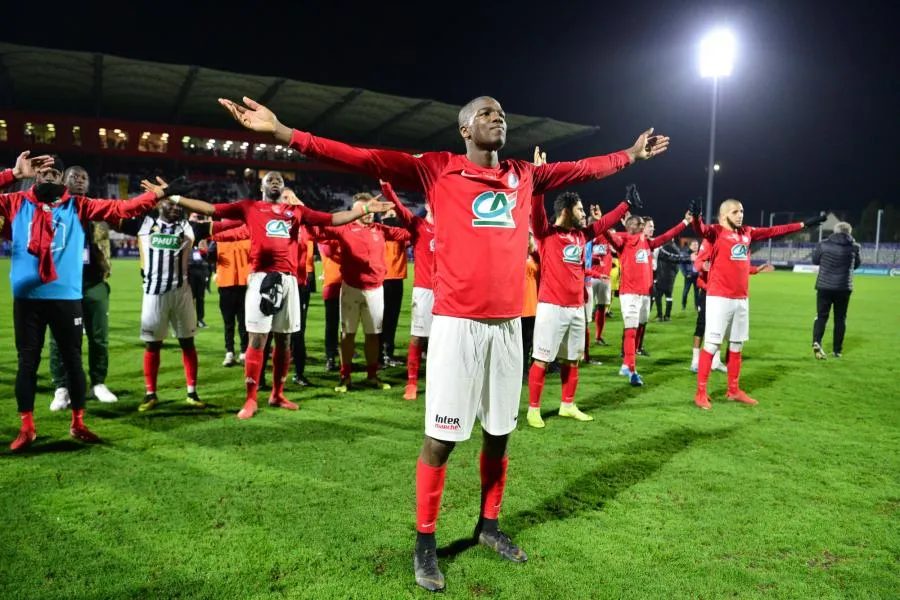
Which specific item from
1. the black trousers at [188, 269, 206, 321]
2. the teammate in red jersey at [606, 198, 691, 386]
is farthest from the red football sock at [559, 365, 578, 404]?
the black trousers at [188, 269, 206, 321]

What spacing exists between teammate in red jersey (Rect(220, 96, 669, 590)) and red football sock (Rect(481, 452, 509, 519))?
258 millimetres

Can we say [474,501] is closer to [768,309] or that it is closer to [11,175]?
[11,175]

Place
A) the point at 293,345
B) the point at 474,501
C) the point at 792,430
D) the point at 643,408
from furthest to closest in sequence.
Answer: the point at 293,345 < the point at 643,408 < the point at 792,430 < the point at 474,501

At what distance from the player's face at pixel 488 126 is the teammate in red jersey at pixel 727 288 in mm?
4577

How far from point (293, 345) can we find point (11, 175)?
12.7ft

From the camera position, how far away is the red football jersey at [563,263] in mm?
6102

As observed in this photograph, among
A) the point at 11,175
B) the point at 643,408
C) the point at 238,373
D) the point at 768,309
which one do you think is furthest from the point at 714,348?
the point at 768,309

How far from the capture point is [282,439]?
5398mm

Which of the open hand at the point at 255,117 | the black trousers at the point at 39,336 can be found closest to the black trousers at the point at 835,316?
the open hand at the point at 255,117

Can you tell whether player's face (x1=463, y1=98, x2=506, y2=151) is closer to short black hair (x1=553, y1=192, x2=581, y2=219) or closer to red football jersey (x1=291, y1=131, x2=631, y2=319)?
red football jersey (x1=291, y1=131, x2=631, y2=319)

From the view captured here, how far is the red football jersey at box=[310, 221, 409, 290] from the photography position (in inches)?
285

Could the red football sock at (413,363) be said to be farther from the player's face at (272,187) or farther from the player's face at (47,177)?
the player's face at (47,177)

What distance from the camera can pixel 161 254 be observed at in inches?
248

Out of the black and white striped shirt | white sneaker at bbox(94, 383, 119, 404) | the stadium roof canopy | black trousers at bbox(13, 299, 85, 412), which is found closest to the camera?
black trousers at bbox(13, 299, 85, 412)
